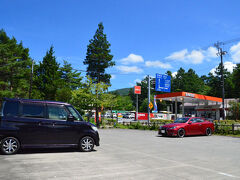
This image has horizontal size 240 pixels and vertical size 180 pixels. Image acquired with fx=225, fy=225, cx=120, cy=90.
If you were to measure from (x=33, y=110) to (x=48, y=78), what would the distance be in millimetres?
41120

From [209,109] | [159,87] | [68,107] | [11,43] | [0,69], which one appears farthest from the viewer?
[209,109]

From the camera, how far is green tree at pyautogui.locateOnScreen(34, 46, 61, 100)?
4662 cm

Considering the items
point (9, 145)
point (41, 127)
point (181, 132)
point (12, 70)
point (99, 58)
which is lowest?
point (181, 132)

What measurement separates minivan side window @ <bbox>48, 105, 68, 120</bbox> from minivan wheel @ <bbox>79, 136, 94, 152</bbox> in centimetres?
→ 119

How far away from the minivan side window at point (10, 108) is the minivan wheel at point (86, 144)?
2694 mm

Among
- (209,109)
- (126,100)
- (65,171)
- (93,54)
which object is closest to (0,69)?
(93,54)

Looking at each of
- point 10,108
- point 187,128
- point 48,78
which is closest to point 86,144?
point 10,108

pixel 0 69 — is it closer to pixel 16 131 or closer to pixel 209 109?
pixel 16 131

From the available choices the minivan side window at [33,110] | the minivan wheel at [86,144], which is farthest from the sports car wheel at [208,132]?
the minivan side window at [33,110]

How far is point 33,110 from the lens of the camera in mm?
8305

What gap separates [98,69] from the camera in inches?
2435

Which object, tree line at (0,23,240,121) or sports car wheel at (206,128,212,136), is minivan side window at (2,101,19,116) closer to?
sports car wheel at (206,128,212,136)

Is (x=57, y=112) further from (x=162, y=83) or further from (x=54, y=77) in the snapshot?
(x=54, y=77)

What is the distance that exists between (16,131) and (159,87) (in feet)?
81.6
